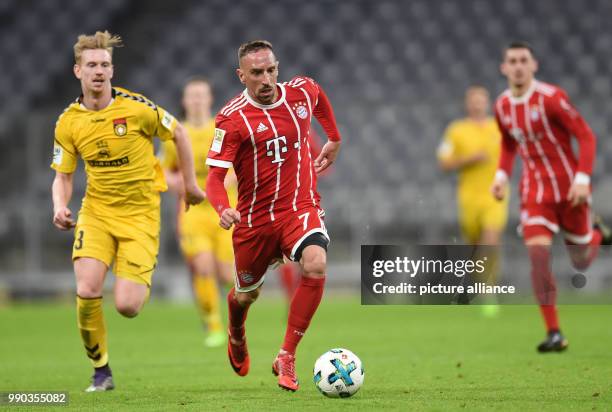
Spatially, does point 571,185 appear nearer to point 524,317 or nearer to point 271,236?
point 271,236

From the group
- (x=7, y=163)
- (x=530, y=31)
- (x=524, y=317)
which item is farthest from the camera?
(x=530, y=31)

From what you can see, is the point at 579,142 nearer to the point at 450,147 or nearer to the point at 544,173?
the point at 544,173

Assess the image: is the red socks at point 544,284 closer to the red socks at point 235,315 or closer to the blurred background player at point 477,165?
the red socks at point 235,315

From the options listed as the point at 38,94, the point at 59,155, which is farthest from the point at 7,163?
the point at 59,155

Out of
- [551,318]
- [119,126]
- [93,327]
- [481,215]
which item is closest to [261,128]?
[119,126]

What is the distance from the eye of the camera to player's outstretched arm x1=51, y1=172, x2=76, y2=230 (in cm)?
596

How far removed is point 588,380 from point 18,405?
3.13 metres

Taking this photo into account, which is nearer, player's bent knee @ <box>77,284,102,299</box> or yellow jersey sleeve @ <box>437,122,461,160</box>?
player's bent knee @ <box>77,284,102,299</box>

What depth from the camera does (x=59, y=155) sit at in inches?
250

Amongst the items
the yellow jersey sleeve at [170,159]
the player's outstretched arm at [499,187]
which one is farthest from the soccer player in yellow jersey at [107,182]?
the yellow jersey sleeve at [170,159]

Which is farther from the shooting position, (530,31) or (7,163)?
(530,31)

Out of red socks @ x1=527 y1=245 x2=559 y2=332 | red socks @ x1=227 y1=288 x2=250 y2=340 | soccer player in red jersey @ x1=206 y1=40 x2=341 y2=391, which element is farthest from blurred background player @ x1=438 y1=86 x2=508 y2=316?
soccer player in red jersey @ x1=206 y1=40 x2=341 y2=391

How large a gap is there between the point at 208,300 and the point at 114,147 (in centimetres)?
334

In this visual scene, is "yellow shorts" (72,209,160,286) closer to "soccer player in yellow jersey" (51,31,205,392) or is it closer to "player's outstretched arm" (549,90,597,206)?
"soccer player in yellow jersey" (51,31,205,392)
